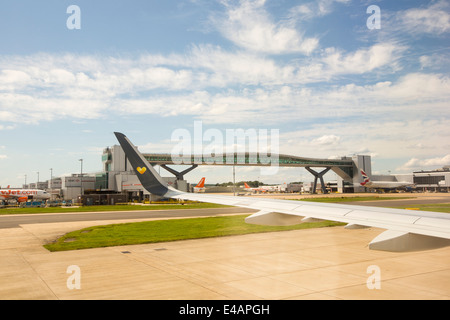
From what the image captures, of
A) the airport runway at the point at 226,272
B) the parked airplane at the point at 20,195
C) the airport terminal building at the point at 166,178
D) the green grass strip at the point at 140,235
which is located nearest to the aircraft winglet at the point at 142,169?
the airport runway at the point at 226,272

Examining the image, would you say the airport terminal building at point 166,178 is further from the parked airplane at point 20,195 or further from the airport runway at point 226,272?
the airport runway at point 226,272

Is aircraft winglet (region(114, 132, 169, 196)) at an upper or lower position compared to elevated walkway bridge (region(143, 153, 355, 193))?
lower

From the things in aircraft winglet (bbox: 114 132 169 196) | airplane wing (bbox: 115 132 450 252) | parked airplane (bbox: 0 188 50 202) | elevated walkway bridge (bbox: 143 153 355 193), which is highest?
elevated walkway bridge (bbox: 143 153 355 193)

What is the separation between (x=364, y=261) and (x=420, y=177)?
5872 inches

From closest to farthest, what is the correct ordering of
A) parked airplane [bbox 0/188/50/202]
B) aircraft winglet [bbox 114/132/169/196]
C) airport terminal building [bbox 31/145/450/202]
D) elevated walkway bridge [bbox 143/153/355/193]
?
aircraft winglet [bbox 114/132/169/196] → parked airplane [bbox 0/188/50/202] → airport terminal building [bbox 31/145/450/202] → elevated walkway bridge [bbox 143/153/355/193]

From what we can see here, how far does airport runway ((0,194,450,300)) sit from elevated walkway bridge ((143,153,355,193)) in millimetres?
63835

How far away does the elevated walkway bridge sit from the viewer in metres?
93.8

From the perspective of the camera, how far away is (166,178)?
81.7 meters

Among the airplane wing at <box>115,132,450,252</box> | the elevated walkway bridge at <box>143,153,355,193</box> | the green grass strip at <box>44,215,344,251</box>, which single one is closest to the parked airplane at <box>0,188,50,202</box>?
the elevated walkway bridge at <box>143,153,355,193</box>

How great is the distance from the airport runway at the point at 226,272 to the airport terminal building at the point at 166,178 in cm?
4839

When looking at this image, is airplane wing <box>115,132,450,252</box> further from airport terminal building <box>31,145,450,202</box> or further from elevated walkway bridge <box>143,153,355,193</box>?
elevated walkway bridge <box>143,153,355,193</box>

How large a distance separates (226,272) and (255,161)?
98000 mm
